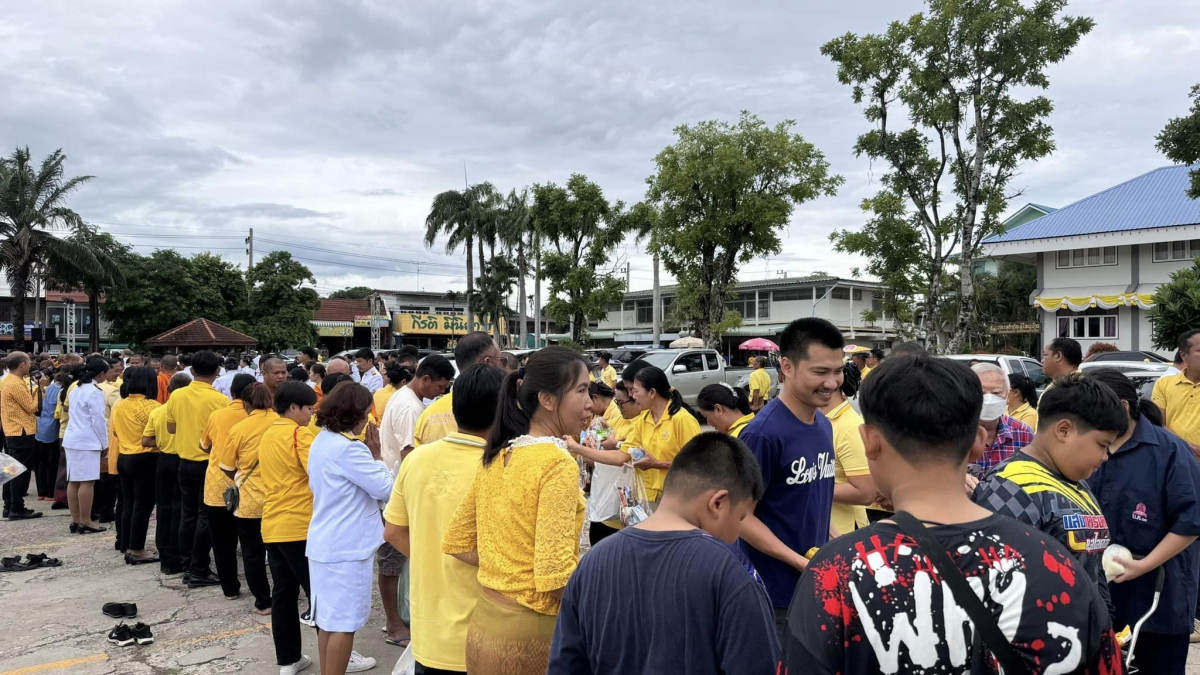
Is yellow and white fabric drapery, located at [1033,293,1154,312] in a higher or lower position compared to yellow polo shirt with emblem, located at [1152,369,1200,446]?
higher

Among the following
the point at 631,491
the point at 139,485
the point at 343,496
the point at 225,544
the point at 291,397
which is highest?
the point at 291,397

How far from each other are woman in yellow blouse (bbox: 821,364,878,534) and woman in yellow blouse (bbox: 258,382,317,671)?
3.00m

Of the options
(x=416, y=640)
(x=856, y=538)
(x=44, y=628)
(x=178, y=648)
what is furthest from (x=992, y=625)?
(x=44, y=628)

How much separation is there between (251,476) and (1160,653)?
5073mm

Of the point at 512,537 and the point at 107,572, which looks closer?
the point at 512,537

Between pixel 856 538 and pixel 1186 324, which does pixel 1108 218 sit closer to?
pixel 1186 324

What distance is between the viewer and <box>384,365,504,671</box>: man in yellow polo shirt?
2.90 m

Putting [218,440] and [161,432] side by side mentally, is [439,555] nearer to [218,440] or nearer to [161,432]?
[218,440]

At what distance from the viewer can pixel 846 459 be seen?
3.58m

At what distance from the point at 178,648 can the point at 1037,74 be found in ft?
63.4

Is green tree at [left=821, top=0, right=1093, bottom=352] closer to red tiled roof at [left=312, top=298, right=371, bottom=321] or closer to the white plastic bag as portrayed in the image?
the white plastic bag

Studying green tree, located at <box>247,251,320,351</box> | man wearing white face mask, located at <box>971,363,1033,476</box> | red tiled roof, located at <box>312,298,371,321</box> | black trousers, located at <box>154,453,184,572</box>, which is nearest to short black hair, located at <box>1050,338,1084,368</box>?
man wearing white face mask, located at <box>971,363,1033,476</box>

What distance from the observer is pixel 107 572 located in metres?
6.96

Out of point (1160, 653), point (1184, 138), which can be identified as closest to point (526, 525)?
point (1160, 653)
